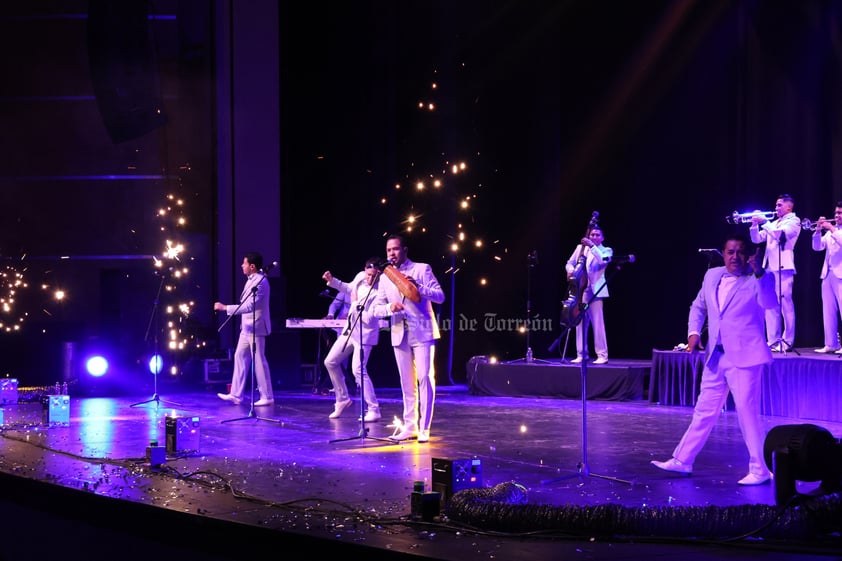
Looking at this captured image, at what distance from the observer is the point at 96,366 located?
14.0 m

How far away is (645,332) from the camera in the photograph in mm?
13883

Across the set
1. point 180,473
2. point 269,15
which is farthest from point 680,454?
point 269,15

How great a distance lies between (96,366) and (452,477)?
10.2m

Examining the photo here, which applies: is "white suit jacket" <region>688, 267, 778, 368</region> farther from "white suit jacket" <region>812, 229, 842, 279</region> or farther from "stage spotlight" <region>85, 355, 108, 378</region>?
"stage spotlight" <region>85, 355, 108, 378</region>

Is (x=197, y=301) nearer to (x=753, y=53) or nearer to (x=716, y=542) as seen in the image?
(x=753, y=53)

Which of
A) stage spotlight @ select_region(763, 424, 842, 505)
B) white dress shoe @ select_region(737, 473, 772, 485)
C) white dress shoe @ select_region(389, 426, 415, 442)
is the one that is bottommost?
white dress shoe @ select_region(737, 473, 772, 485)

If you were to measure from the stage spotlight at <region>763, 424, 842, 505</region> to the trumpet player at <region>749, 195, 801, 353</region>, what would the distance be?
6.22 m

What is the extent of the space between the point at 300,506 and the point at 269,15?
1159 centimetres

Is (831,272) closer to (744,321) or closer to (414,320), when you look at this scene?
(744,321)

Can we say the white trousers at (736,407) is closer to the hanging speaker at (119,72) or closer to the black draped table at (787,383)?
the black draped table at (787,383)

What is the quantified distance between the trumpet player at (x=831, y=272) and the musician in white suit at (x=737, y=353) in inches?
180

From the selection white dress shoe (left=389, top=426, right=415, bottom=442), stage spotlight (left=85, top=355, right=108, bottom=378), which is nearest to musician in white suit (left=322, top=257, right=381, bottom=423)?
white dress shoe (left=389, top=426, right=415, bottom=442)

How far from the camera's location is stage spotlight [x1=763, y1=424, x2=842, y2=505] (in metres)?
4.52

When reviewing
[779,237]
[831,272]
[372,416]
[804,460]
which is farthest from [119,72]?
[804,460]
